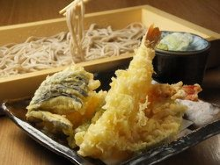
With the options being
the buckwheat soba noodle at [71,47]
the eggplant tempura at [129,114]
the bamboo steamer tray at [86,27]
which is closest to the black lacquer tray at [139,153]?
the eggplant tempura at [129,114]

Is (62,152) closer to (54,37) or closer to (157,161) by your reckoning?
(157,161)

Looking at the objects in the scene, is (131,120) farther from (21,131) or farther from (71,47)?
(71,47)

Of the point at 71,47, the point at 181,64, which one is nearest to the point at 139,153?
the point at 181,64

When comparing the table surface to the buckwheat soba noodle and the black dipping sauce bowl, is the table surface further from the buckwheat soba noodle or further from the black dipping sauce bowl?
the buckwheat soba noodle

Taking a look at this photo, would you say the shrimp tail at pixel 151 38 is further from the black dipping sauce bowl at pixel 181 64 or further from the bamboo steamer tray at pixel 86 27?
the bamboo steamer tray at pixel 86 27

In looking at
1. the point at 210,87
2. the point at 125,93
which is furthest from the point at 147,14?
the point at 125,93
